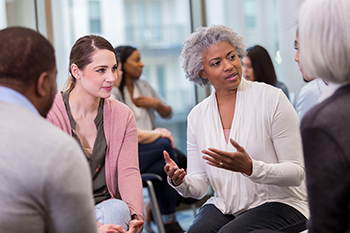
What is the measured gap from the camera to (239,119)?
1.77 m

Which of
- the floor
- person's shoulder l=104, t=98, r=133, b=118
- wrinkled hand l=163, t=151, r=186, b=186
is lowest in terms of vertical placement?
the floor

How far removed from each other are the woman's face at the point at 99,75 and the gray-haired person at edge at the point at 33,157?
0.73 meters

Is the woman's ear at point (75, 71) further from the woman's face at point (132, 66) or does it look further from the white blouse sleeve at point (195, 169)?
the woman's face at point (132, 66)

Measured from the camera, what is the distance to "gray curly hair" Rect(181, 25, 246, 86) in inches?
73.7

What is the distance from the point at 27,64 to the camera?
0.96 meters

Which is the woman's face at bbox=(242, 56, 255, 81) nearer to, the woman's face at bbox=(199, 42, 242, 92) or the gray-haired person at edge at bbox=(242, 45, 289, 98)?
the gray-haired person at edge at bbox=(242, 45, 289, 98)

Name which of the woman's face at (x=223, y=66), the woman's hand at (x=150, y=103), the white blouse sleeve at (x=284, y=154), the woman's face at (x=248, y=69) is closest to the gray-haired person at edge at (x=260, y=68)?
the woman's face at (x=248, y=69)

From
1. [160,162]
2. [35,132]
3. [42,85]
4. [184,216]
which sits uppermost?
[42,85]

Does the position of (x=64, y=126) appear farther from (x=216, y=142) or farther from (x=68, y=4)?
(x=68, y=4)

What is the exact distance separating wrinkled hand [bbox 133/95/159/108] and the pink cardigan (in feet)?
4.07

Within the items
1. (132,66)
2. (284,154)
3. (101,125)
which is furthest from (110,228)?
(132,66)

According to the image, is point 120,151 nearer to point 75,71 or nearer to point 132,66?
point 75,71

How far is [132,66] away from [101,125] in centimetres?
137

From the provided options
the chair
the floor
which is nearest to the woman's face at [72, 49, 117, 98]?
the chair
